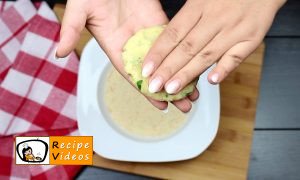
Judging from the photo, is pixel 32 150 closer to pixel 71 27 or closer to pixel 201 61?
pixel 71 27

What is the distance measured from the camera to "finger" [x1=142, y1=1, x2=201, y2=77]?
25.4 inches

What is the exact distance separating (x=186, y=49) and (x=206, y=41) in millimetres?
40

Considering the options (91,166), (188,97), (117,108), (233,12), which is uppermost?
(233,12)

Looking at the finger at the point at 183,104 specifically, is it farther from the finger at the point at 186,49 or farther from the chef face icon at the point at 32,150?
the chef face icon at the point at 32,150

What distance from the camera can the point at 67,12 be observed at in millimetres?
677

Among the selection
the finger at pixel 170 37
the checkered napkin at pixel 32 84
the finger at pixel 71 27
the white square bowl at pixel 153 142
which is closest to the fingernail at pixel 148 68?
the finger at pixel 170 37

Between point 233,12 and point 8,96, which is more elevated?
point 233,12

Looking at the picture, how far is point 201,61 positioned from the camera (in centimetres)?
66

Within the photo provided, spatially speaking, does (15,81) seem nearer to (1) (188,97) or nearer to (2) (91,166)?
(2) (91,166)

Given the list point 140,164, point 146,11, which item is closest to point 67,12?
point 146,11

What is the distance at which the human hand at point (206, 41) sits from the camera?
0.64 m

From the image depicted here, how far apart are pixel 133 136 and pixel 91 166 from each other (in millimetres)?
137

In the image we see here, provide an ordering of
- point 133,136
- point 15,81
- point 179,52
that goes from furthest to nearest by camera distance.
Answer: point 15,81 < point 133,136 < point 179,52

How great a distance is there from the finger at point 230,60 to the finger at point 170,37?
0.08 metres
